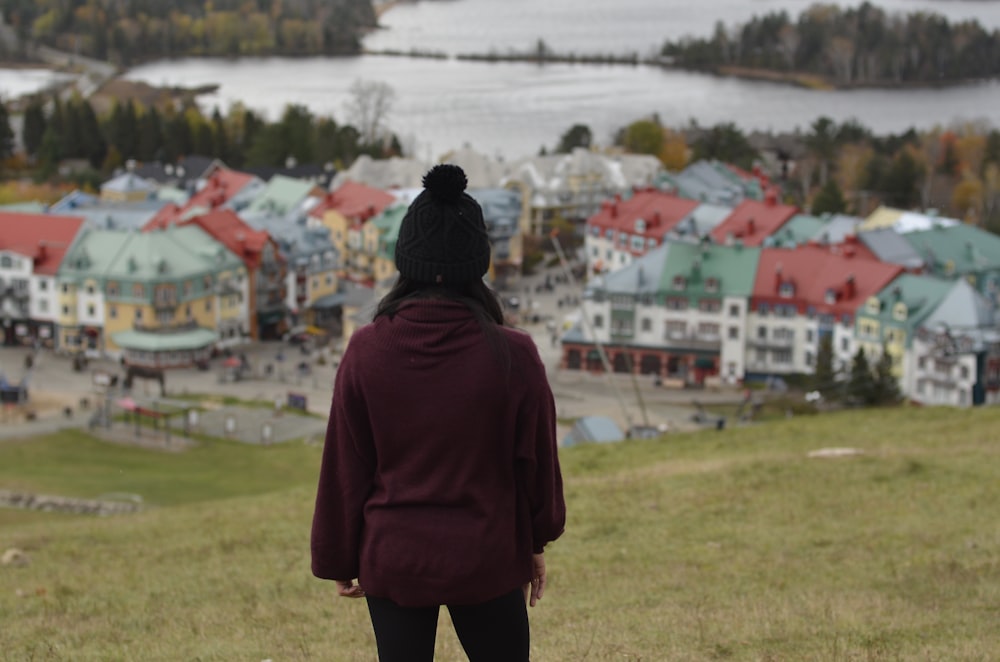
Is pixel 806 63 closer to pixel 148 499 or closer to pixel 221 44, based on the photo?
pixel 221 44

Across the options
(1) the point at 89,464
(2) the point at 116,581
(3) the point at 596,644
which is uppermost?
(3) the point at 596,644

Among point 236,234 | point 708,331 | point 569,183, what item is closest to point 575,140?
point 569,183

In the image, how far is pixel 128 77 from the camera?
118500mm

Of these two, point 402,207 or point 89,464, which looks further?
point 402,207

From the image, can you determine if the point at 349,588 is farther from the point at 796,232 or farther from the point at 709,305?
the point at 796,232

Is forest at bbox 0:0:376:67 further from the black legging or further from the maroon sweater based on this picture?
the black legging

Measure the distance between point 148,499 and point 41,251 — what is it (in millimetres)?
22259

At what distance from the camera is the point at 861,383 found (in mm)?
30859

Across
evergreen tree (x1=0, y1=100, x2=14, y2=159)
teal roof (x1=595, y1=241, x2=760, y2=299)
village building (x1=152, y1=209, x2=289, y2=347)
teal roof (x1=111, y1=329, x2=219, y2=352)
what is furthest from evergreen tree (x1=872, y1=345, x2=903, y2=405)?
evergreen tree (x1=0, y1=100, x2=14, y2=159)

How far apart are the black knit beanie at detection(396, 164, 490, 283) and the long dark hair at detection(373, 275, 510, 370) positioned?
21 millimetres

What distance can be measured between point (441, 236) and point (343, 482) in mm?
700

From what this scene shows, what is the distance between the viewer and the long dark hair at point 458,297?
12.4 ft

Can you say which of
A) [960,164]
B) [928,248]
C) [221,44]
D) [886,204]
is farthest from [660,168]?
[221,44]

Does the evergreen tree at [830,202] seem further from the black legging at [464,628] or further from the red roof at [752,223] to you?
the black legging at [464,628]
